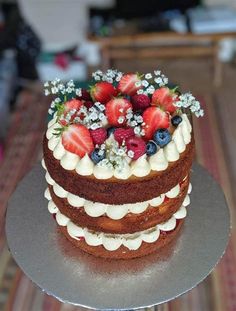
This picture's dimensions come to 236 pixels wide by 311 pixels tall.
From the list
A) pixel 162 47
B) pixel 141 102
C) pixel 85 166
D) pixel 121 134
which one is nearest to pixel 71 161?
pixel 85 166

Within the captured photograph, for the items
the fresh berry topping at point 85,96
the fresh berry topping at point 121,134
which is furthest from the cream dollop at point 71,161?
the fresh berry topping at point 85,96

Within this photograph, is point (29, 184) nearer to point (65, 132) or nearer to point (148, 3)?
point (65, 132)

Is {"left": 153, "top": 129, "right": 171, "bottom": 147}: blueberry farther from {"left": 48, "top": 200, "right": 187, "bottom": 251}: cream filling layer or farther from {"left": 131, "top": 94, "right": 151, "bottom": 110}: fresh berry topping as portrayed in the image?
{"left": 48, "top": 200, "right": 187, "bottom": 251}: cream filling layer

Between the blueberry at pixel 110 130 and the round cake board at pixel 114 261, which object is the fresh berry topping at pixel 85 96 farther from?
the round cake board at pixel 114 261

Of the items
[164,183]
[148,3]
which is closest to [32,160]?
[148,3]

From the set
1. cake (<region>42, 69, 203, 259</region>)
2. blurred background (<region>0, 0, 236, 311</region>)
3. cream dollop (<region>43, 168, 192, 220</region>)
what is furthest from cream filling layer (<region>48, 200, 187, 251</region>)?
blurred background (<region>0, 0, 236, 311</region>)

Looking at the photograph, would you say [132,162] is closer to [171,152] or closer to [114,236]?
[171,152]
